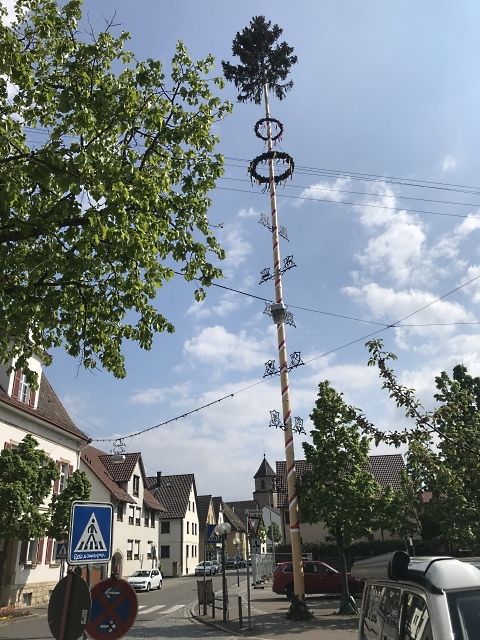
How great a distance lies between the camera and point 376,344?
990 centimetres

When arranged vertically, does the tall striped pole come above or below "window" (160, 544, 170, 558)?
above

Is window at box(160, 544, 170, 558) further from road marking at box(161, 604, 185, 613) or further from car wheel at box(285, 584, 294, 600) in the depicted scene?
car wheel at box(285, 584, 294, 600)

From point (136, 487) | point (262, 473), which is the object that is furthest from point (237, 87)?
point (262, 473)

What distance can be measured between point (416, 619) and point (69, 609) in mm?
3618

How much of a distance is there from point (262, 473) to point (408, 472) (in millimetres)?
92452

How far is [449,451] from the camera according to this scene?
34.1ft

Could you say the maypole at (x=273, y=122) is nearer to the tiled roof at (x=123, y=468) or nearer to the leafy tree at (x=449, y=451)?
the leafy tree at (x=449, y=451)

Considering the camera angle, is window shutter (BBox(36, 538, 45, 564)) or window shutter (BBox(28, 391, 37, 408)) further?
window shutter (BBox(28, 391, 37, 408))

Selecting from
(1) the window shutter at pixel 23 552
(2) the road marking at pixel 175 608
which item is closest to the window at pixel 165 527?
(2) the road marking at pixel 175 608

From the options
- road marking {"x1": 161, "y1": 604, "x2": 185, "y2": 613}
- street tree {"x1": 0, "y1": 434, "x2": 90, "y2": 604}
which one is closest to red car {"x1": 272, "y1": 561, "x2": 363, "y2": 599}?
road marking {"x1": 161, "y1": 604, "x2": 185, "y2": 613}

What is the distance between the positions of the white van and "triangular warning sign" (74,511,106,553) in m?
3.68

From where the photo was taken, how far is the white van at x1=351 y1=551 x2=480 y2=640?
2.75 m

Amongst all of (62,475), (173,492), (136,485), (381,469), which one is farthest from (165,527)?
(62,475)

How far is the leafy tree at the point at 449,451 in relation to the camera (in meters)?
9.38
